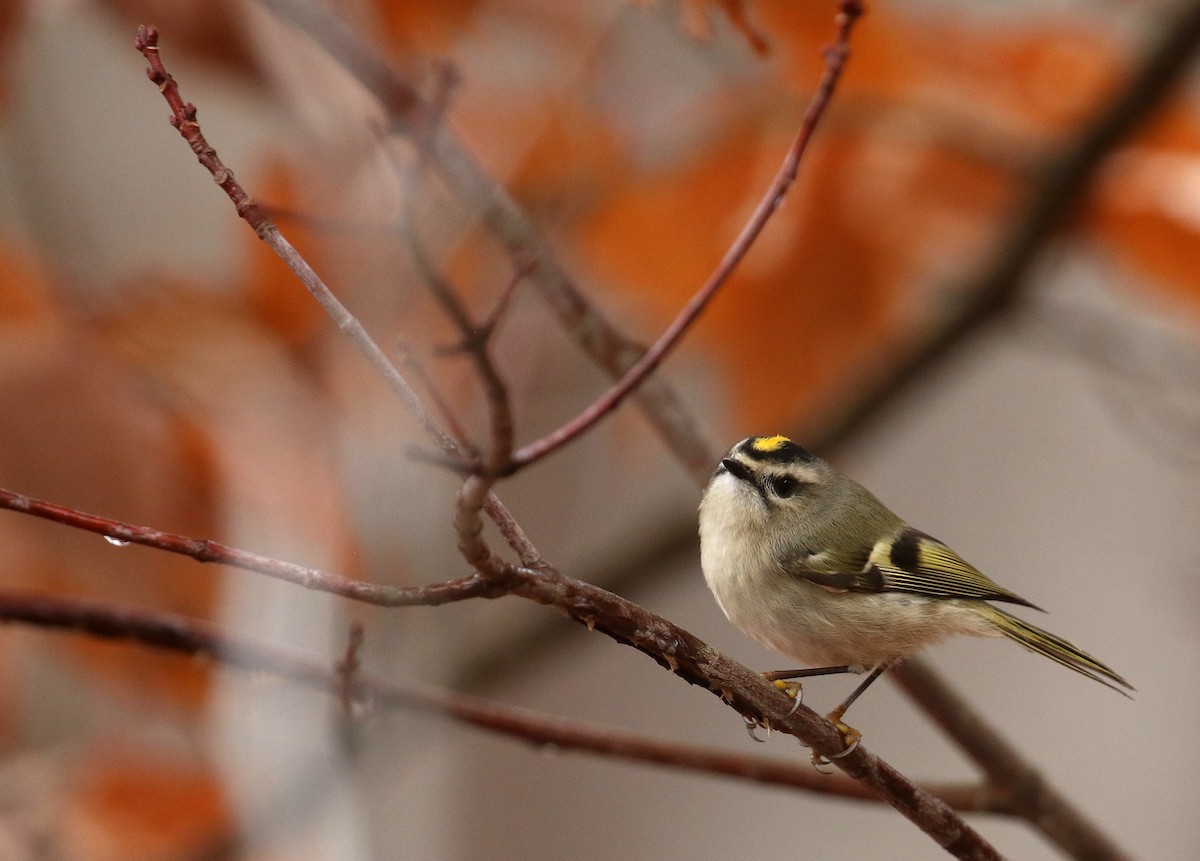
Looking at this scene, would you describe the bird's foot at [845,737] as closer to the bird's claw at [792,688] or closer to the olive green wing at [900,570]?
the bird's claw at [792,688]

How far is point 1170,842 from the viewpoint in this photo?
2.27 m

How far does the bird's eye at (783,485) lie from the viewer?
97 centimetres

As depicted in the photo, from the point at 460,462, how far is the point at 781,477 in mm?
599

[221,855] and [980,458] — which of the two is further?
[980,458]

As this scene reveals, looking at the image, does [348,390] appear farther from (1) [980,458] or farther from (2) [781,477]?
(1) [980,458]

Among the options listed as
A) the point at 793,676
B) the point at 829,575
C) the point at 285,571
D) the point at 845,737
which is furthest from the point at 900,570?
the point at 285,571

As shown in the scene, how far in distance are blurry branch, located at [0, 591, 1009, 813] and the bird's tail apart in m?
0.13

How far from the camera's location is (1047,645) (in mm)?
856

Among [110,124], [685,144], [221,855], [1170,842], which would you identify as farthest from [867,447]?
[110,124]

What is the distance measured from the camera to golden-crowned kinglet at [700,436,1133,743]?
2.72 feet

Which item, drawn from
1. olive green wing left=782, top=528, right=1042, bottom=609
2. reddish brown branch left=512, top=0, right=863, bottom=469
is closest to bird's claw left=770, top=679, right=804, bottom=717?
olive green wing left=782, top=528, right=1042, bottom=609

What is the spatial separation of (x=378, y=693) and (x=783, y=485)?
14.8 inches

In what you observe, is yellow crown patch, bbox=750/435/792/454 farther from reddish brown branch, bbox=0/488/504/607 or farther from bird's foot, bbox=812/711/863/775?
reddish brown branch, bbox=0/488/504/607

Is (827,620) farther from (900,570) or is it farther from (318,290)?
(318,290)
